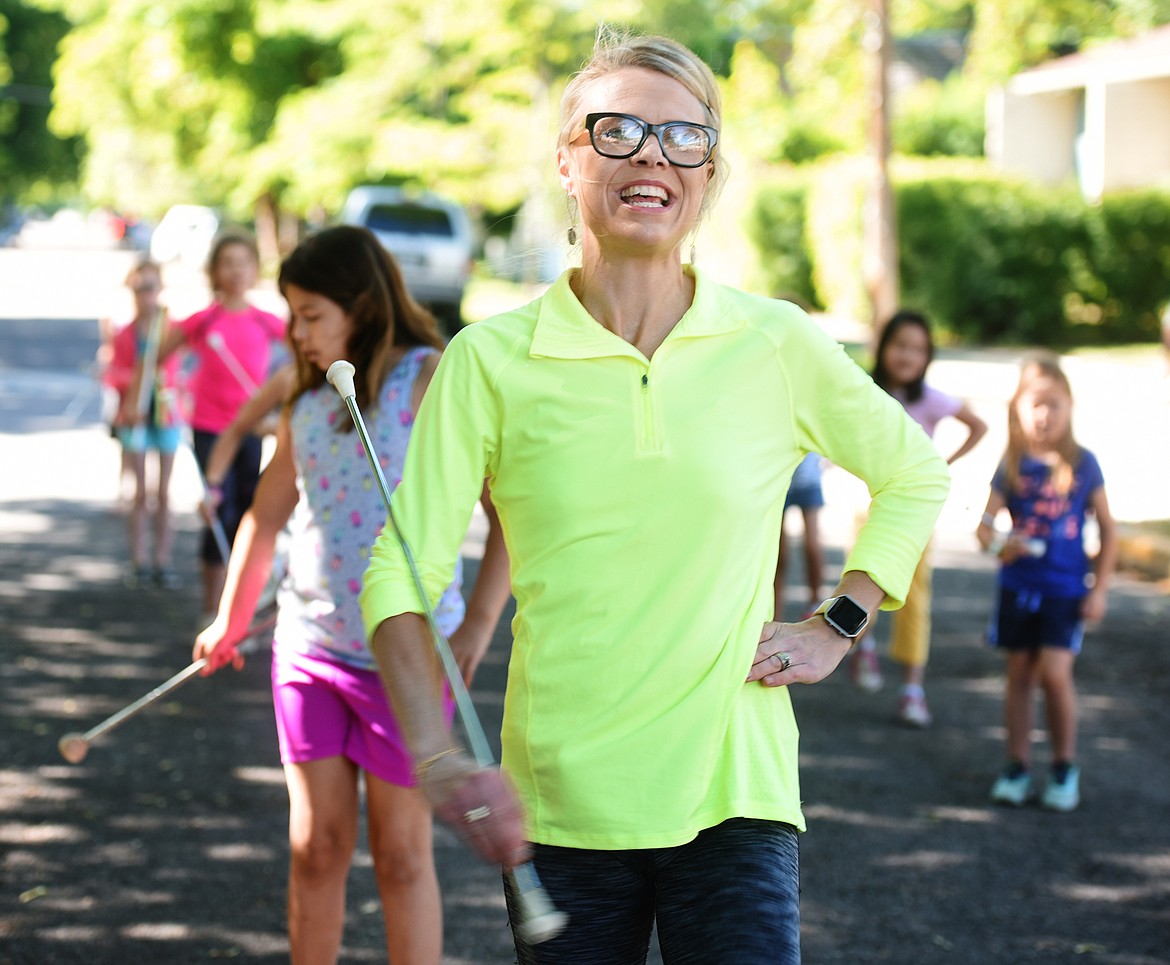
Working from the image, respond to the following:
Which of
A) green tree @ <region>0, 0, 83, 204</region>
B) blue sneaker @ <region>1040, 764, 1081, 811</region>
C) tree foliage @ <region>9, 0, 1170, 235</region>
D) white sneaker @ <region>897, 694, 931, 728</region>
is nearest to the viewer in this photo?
blue sneaker @ <region>1040, 764, 1081, 811</region>

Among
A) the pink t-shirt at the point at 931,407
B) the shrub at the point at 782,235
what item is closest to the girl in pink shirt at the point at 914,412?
the pink t-shirt at the point at 931,407

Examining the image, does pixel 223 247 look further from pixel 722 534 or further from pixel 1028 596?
pixel 722 534

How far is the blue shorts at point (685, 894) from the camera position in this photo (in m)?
2.35

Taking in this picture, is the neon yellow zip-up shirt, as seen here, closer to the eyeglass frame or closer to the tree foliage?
the eyeglass frame

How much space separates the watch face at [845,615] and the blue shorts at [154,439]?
7.89m

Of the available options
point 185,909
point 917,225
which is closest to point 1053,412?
point 185,909

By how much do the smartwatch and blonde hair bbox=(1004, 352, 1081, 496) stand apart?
384cm

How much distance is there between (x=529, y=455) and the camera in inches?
96.3

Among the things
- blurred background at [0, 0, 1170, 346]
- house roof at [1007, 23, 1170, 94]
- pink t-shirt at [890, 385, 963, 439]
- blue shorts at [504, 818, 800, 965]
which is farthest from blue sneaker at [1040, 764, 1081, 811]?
house roof at [1007, 23, 1170, 94]

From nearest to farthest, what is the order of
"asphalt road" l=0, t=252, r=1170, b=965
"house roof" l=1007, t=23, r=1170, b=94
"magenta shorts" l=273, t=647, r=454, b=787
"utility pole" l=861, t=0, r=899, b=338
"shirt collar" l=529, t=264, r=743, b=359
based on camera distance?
"shirt collar" l=529, t=264, r=743, b=359, "magenta shorts" l=273, t=647, r=454, b=787, "asphalt road" l=0, t=252, r=1170, b=965, "utility pole" l=861, t=0, r=899, b=338, "house roof" l=1007, t=23, r=1170, b=94

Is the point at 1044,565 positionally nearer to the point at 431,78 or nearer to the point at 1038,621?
the point at 1038,621

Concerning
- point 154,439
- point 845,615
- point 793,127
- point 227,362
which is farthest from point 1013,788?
point 793,127

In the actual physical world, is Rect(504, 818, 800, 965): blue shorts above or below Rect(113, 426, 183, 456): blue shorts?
below

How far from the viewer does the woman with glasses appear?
2.38 m
